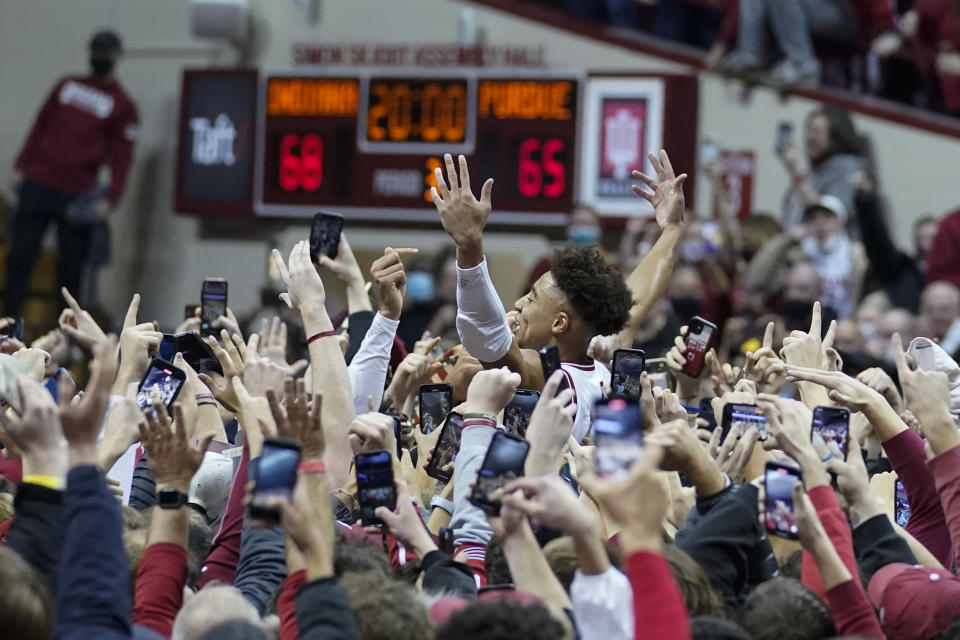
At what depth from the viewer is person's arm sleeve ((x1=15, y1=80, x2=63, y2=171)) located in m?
10.4

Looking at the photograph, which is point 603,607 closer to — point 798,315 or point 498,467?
point 498,467

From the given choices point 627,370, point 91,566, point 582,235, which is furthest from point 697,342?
point 582,235

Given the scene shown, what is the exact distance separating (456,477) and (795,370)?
2.87 ft

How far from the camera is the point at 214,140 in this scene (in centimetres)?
1090

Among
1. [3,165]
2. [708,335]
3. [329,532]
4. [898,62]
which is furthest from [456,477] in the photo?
[3,165]

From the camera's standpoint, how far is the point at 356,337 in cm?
486

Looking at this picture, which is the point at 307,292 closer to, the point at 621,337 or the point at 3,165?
the point at 621,337

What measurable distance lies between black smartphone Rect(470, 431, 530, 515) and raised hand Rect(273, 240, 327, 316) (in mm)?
1093

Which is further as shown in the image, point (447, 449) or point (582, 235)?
point (582, 235)

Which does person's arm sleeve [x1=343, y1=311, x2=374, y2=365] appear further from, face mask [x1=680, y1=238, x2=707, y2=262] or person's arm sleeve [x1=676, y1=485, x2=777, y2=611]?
face mask [x1=680, y1=238, x2=707, y2=262]

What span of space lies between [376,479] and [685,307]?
487 cm

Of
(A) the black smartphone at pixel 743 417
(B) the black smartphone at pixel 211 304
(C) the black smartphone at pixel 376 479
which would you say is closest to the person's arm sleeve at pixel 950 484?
(A) the black smartphone at pixel 743 417

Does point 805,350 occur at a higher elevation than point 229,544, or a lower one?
higher

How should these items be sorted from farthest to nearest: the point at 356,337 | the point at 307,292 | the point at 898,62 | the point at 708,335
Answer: the point at 898,62, the point at 356,337, the point at 708,335, the point at 307,292
